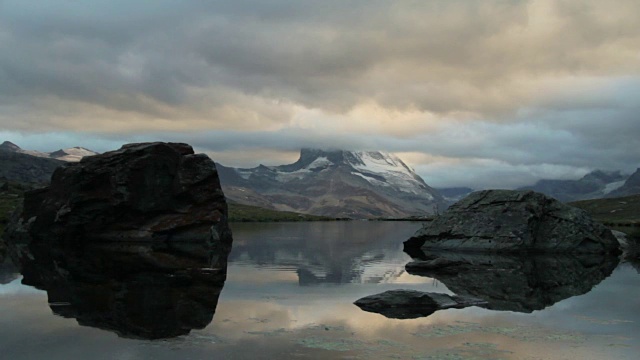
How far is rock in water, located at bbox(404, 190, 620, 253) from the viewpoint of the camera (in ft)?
249

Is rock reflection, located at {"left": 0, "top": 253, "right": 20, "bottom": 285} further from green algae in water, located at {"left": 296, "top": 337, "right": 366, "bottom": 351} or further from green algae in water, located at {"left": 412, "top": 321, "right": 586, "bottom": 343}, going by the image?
green algae in water, located at {"left": 412, "top": 321, "right": 586, "bottom": 343}

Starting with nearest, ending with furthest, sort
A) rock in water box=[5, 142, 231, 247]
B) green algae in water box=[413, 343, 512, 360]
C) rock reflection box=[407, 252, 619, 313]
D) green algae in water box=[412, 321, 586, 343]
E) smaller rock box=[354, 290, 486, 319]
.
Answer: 1. green algae in water box=[413, 343, 512, 360]
2. green algae in water box=[412, 321, 586, 343]
3. smaller rock box=[354, 290, 486, 319]
4. rock reflection box=[407, 252, 619, 313]
5. rock in water box=[5, 142, 231, 247]

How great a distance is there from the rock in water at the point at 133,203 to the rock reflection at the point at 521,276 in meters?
41.1

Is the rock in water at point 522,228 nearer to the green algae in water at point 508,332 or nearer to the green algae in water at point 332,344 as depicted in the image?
the green algae in water at point 508,332

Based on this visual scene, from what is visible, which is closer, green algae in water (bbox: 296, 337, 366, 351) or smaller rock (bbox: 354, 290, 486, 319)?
green algae in water (bbox: 296, 337, 366, 351)

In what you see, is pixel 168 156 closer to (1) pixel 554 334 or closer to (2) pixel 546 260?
(2) pixel 546 260

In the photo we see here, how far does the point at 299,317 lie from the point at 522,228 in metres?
53.4

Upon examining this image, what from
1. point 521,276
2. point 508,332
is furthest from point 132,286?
point 521,276

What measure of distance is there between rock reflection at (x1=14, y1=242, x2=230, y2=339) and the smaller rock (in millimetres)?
9562

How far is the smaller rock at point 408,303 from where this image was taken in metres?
32.2

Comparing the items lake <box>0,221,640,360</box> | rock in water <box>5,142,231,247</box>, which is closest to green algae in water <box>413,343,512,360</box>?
lake <box>0,221,640,360</box>

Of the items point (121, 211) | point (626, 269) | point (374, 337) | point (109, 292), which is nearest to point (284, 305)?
point (374, 337)

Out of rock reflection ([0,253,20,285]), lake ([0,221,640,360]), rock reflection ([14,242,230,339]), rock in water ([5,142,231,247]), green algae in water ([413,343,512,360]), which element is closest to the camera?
green algae in water ([413,343,512,360])

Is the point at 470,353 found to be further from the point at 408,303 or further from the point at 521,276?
the point at 521,276
